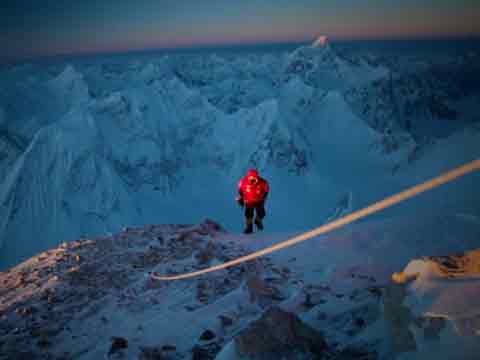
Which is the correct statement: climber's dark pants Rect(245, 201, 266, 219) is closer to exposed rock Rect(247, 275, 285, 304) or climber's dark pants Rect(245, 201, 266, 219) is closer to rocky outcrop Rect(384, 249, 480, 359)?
exposed rock Rect(247, 275, 285, 304)

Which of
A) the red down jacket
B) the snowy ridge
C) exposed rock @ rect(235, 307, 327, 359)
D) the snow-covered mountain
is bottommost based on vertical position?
the snow-covered mountain

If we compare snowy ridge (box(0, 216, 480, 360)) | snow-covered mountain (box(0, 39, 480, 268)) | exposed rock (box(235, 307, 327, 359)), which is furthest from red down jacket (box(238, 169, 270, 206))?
snow-covered mountain (box(0, 39, 480, 268))

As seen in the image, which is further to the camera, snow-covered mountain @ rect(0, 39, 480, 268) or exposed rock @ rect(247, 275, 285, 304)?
snow-covered mountain @ rect(0, 39, 480, 268)

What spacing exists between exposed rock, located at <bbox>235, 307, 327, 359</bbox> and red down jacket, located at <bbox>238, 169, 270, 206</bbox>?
5.13 m

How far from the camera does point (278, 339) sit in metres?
3.68

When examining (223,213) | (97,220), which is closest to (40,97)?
(97,220)

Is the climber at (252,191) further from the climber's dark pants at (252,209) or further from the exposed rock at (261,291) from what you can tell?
the exposed rock at (261,291)

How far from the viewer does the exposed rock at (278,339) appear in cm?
357

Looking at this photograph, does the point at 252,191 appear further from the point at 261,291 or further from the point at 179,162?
the point at 179,162

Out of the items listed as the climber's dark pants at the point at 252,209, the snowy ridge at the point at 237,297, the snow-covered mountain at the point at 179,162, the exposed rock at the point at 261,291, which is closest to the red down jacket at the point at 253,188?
the climber's dark pants at the point at 252,209

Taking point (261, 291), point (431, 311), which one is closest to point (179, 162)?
point (261, 291)

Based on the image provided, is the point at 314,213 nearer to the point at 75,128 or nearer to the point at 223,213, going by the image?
the point at 223,213

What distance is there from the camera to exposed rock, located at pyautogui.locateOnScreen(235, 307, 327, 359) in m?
3.57

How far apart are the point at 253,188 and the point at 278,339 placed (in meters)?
5.46
